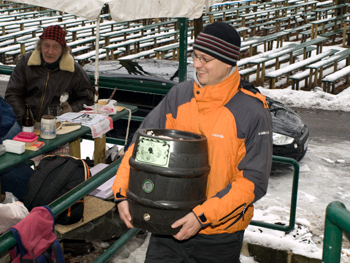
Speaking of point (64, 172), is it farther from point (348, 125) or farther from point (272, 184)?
point (348, 125)

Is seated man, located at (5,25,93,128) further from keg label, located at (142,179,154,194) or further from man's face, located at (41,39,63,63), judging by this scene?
keg label, located at (142,179,154,194)

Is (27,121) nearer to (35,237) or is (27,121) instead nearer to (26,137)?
(26,137)

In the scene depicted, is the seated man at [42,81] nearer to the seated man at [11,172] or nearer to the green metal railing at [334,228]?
the seated man at [11,172]

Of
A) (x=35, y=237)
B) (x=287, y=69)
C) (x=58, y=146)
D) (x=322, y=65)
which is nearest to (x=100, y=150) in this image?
(x=58, y=146)

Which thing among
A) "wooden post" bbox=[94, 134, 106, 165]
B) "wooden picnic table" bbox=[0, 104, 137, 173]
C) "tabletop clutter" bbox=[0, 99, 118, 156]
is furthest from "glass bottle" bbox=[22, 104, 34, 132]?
"wooden post" bbox=[94, 134, 106, 165]

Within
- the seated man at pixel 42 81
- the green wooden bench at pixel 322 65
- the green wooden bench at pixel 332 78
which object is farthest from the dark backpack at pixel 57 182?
the green wooden bench at pixel 322 65

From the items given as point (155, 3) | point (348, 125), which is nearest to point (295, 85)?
point (348, 125)

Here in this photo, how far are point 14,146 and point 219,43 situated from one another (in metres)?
2.11

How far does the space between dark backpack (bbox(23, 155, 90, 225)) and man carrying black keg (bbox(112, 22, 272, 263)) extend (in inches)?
58.1

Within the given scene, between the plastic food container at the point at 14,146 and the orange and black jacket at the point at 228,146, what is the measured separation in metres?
1.55

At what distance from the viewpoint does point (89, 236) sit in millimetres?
4297

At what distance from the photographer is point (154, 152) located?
7.93 ft

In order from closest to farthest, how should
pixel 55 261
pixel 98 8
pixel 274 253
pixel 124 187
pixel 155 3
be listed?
pixel 124 187
pixel 55 261
pixel 274 253
pixel 98 8
pixel 155 3

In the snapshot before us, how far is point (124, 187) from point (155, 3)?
326 centimetres
